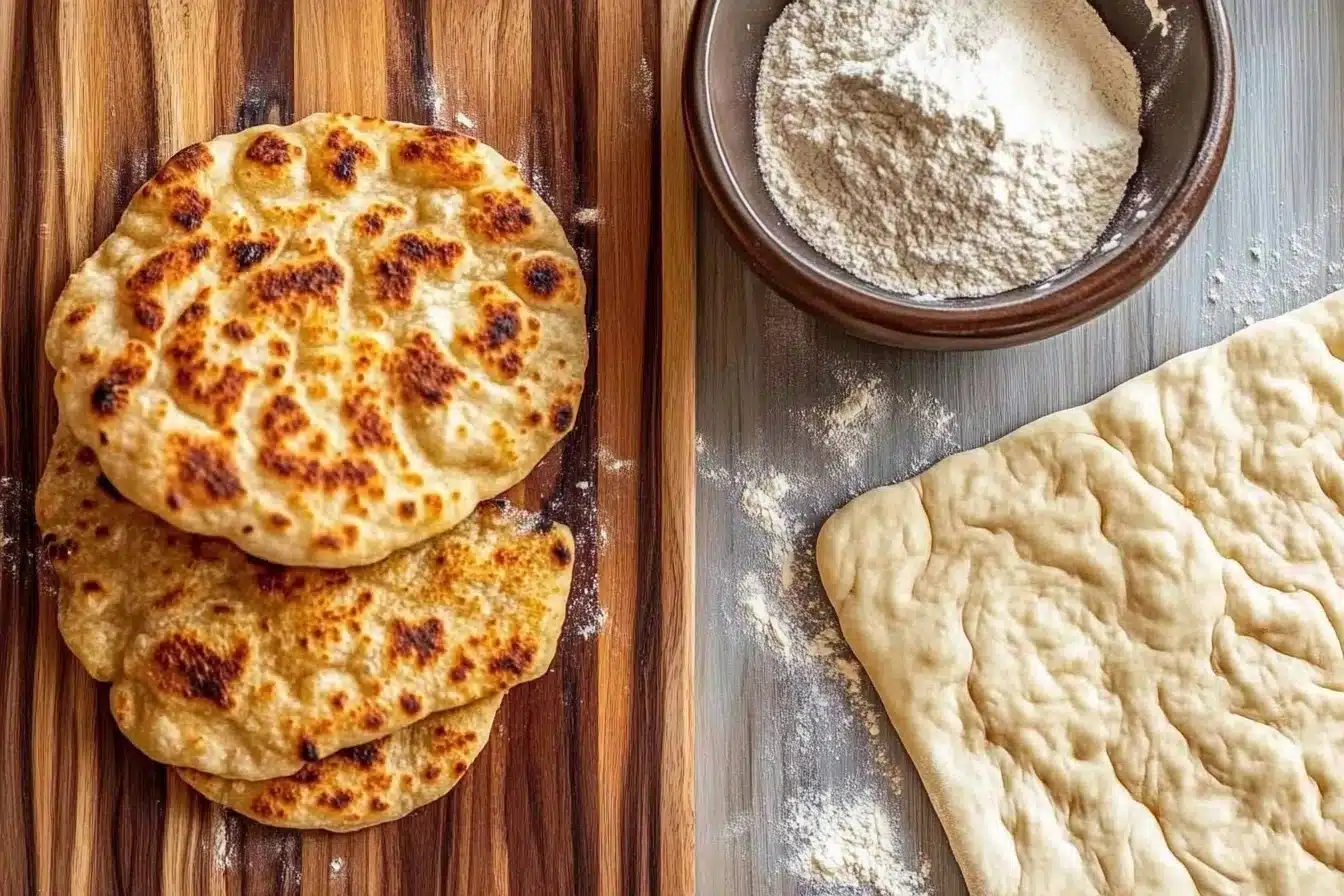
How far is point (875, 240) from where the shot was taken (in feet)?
5.42

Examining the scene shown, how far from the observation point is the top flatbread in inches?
59.6

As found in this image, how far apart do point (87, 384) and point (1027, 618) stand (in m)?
1.34

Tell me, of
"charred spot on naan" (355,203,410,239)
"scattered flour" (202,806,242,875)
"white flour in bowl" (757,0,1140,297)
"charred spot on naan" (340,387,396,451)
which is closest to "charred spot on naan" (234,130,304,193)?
"charred spot on naan" (355,203,410,239)

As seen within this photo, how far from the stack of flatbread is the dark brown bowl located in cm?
27

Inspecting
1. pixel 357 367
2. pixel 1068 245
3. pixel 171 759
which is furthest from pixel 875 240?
pixel 171 759

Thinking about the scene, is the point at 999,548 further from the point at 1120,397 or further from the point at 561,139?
the point at 561,139

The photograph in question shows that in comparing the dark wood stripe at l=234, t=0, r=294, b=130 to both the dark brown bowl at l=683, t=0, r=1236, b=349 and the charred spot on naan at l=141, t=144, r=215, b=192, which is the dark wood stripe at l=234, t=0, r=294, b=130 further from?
the dark brown bowl at l=683, t=0, r=1236, b=349

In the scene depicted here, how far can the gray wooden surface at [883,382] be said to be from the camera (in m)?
1.83

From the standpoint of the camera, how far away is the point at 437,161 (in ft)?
5.43

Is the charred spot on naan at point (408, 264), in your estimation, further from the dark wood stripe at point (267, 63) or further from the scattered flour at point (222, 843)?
the scattered flour at point (222, 843)

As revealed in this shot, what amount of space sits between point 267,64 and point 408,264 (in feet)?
1.34

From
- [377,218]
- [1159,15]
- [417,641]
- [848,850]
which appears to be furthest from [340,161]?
[848,850]

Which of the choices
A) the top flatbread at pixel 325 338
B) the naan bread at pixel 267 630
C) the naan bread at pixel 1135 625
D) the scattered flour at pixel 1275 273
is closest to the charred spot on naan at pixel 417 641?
the naan bread at pixel 267 630

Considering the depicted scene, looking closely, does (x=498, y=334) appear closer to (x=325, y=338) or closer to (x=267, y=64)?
(x=325, y=338)
